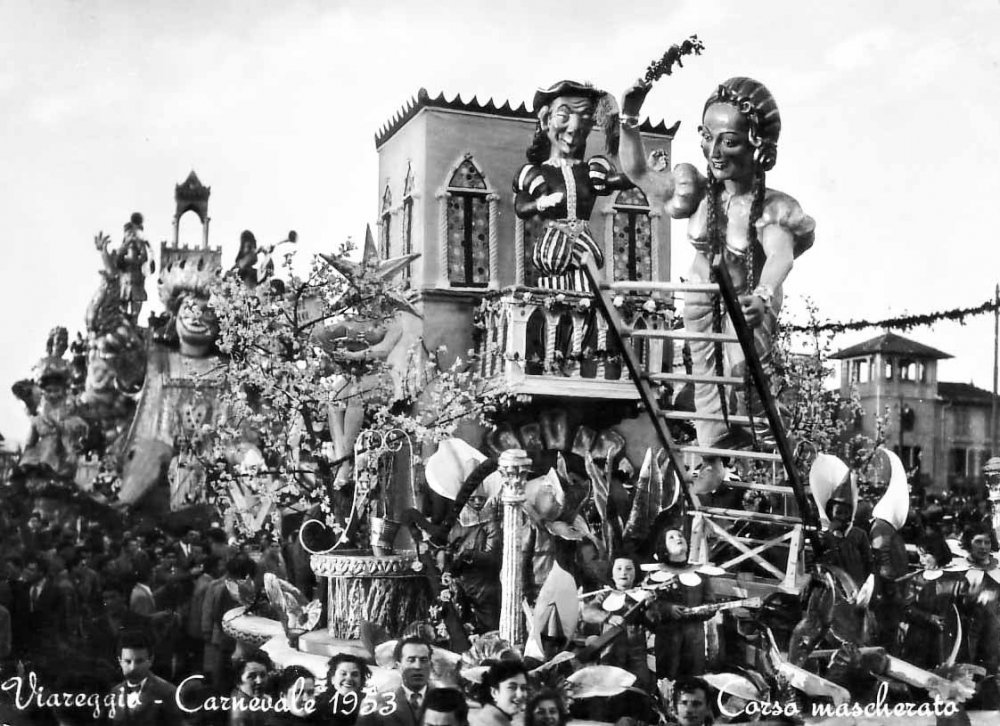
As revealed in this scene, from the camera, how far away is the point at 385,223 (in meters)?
10.5

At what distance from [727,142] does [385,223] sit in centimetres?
366

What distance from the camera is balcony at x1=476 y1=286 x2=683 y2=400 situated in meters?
9.52

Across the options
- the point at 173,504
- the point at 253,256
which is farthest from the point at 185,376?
the point at 253,256

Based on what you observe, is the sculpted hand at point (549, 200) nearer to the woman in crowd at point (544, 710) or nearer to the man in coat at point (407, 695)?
the man in coat at point (407, 695)

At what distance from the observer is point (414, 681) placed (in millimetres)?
6367

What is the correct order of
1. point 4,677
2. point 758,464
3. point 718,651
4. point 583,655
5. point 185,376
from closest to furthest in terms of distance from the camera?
1. point 583,655
2. point 718,651
3. point 4,677
4. point 758,464
5. point 185,376

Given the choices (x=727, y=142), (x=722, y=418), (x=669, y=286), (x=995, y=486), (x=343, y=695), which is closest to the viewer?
(x=343, y=695)

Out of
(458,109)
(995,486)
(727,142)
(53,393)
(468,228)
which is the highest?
(458,109)

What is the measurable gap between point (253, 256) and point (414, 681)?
4.71m

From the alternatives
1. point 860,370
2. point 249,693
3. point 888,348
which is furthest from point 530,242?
point 249,693

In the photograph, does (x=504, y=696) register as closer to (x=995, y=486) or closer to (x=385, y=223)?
(x=995, y=486)

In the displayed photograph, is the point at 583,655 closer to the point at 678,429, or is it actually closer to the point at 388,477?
the point at 388,477

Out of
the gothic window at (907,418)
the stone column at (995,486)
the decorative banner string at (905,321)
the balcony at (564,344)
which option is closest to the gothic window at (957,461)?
the gothic window at (907,418)

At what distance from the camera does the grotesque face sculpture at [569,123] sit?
9.88 meters
